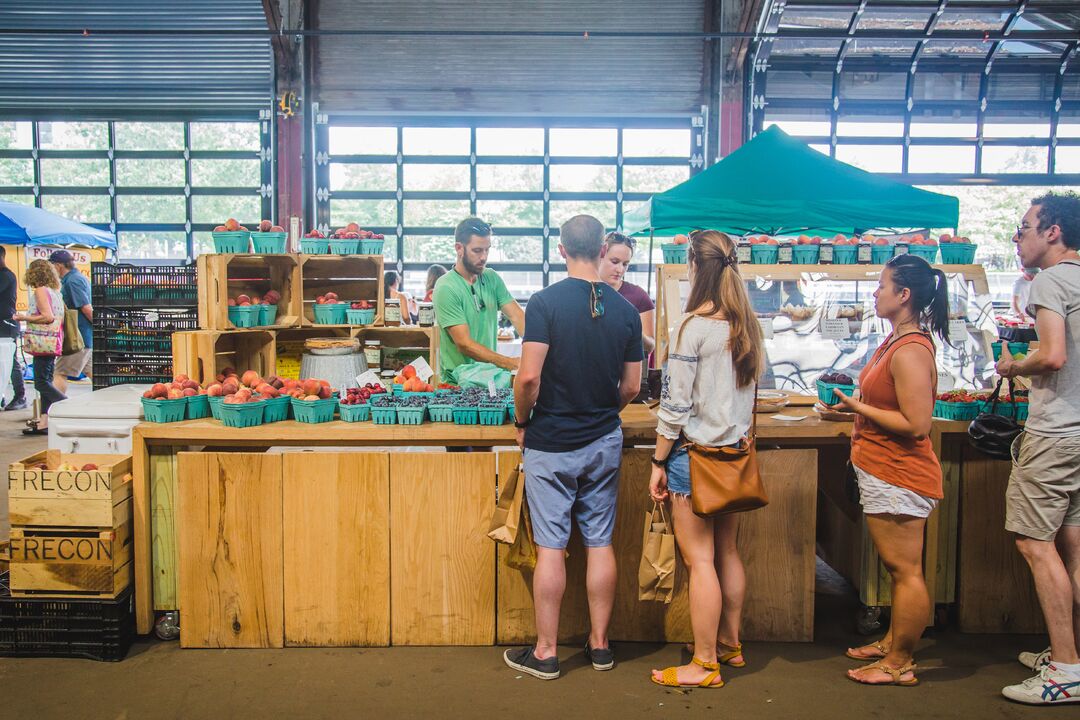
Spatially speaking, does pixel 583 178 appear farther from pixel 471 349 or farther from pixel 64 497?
pixel 64 497

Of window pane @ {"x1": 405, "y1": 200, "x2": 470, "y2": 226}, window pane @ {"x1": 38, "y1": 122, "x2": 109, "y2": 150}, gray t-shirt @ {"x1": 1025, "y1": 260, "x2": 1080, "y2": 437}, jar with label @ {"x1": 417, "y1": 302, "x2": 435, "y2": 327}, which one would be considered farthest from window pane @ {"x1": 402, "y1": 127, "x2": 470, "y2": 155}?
gray t-shirt @ {"x1": 1025, "y1": 260, "x2": 1080, "y2": 437}

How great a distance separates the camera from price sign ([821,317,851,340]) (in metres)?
5.26

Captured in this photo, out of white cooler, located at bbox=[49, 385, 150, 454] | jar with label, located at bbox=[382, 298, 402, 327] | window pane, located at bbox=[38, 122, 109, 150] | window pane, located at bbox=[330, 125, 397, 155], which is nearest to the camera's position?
white cooler, located at bbox=[49, 385, 150, 454]

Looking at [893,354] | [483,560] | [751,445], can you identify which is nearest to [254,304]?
[483,560]

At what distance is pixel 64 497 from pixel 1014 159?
11.4 metres

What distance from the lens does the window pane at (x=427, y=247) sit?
448 inches

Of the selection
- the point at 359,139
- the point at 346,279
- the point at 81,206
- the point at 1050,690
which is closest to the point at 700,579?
the point at 1050,690

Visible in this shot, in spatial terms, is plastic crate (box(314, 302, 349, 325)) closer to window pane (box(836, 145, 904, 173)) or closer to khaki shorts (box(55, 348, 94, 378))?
khaki shorts (box(55, 348, 94, 378))

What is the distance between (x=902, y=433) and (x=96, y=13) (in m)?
11.5

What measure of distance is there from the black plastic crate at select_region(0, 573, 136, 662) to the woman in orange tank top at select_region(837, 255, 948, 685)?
288 cm

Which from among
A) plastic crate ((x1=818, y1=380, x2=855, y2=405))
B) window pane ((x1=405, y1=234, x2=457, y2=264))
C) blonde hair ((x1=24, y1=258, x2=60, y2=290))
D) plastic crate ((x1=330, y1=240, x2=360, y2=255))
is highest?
window pane ((x1=405, y1=234, x2=457, y2=264))

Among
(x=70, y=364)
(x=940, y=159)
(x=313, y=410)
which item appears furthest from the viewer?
(x=940, y=159)

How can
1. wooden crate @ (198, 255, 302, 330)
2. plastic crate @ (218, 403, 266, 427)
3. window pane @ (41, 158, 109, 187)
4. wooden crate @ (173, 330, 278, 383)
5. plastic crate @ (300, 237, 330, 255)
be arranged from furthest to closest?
window pane @ (41, 158, 109, 187) → plastic crate @ (300, 237, 330, 255) → wooden crate @ (198, 255, 302, 330) → wooden crate @ (173, 330, 278, 383) → plastic crate @ (218, 403, 266, 427)

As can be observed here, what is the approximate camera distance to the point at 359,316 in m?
5.74
